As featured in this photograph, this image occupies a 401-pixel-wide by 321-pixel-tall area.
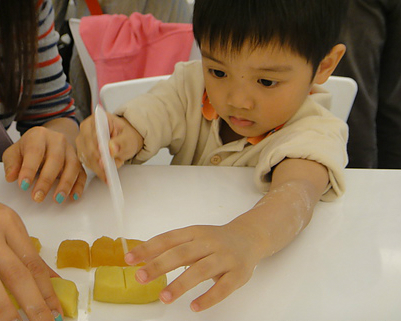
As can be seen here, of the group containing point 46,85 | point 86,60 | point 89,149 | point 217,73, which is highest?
point 217,73

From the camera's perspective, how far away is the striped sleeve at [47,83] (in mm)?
1122

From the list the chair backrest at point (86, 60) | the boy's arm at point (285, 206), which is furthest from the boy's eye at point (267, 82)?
the chair backrest at point (86, 60)

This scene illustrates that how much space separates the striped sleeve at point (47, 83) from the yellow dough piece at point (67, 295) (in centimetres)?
68

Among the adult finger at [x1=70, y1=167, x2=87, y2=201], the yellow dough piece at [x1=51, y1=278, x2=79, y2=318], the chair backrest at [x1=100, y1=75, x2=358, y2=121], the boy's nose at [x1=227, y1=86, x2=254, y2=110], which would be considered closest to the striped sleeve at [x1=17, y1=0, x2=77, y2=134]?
the chair backrest at [x1=100, y1=75, x2=358, y2=121]

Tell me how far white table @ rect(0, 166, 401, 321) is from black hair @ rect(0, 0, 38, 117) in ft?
1.04

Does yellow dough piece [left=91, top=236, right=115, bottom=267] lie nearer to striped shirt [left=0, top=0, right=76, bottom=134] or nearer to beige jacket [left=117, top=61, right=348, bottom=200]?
beige jacket [left=117, top=61, right=348, bottom=200]

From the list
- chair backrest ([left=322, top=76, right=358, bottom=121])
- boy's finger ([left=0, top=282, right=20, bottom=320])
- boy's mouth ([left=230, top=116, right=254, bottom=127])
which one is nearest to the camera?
boy's finger ([left=0, top=282, right=20, bottom=320])

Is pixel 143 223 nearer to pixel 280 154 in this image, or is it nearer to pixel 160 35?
pixel 280 154

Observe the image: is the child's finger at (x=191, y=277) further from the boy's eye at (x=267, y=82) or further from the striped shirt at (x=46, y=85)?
the striped shirt at (x=46, y=85)

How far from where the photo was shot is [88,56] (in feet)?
5.51

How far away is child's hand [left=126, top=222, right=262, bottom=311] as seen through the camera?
504 mm

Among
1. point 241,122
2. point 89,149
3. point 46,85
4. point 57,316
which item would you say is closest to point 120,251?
point 57,316

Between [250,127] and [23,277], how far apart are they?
465 mm

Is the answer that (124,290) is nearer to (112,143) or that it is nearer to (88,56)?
(112,143)
